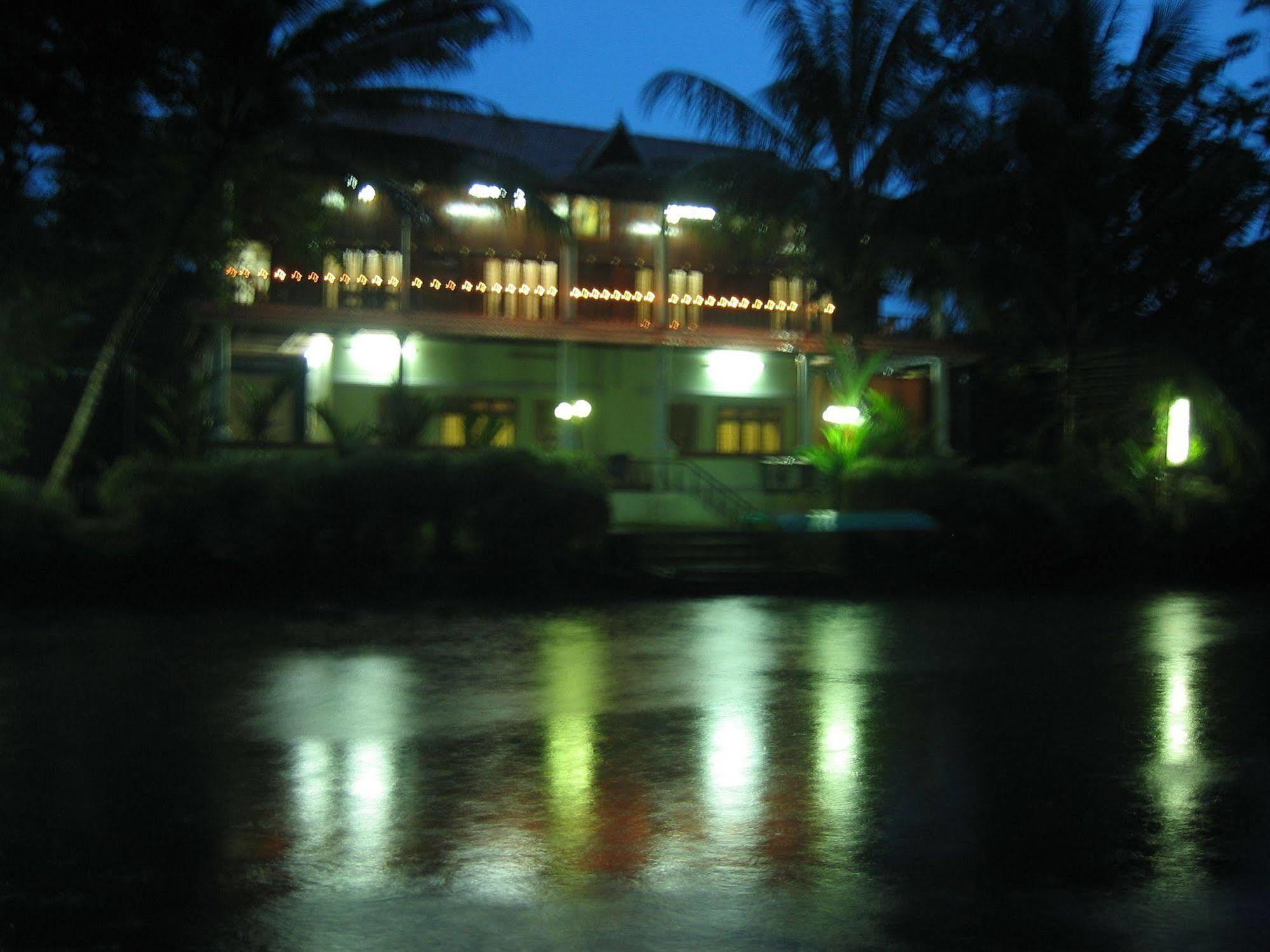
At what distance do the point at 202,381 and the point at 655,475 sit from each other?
9108 millimetres

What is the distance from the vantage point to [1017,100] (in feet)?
70.4

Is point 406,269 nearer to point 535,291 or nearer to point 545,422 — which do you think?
point 535,291

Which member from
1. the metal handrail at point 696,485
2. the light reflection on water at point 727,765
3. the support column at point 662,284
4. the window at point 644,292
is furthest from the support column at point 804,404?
the light reflection on water at point 727,765

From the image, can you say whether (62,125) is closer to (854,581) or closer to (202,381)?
(202,381)

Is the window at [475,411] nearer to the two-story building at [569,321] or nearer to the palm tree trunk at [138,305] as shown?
the two-story building at [569,321]

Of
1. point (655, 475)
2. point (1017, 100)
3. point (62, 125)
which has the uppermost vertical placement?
point (1017, 100)

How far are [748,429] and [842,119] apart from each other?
9150 mm

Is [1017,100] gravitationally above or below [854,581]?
above

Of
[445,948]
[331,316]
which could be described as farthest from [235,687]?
[331,316]

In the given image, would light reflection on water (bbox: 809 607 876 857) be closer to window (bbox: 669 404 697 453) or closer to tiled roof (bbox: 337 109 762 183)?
tiled roof (bbox: 337 109 762 183)

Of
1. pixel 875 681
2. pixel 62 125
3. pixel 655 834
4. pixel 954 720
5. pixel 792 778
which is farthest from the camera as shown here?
pixel 62 125

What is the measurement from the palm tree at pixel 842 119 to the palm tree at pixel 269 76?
13.5 ft

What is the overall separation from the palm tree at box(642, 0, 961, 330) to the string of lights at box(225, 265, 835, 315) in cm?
456

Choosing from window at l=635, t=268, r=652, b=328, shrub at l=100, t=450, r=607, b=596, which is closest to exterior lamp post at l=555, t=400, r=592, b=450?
window at l=635, t=268, r=652, b=328
